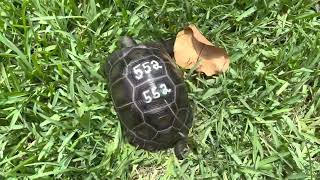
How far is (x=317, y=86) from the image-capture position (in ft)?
13.1

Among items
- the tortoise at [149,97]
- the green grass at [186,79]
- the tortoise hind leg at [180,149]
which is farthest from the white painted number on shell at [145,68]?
the tortoise hind leg at [180,149]

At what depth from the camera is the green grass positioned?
12.4 feet

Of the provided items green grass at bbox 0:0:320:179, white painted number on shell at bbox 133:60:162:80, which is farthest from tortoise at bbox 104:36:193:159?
green grass at bbox 0:0:320:179

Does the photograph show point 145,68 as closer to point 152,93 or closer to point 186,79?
point 152,93

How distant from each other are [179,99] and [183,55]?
422mm

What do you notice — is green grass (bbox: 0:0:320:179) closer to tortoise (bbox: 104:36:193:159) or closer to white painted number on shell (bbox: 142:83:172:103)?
tortoise (bbox: 104:36:193:159)

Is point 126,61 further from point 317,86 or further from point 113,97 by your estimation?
point 317,86

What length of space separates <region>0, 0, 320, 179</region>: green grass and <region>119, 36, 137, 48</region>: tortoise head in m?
0.15

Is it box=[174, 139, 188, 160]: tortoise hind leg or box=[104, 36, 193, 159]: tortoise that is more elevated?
box=[104, 36, 193, 159]: tortoise

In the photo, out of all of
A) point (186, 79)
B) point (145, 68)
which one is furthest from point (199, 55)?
point (145, 68)

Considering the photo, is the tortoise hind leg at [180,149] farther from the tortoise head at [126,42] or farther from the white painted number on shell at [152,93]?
the tortoise head at [126,42]

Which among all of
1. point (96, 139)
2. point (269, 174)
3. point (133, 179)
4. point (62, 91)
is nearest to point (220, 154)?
point (269, 174)

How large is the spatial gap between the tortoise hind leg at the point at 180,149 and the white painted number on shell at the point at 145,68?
55cm

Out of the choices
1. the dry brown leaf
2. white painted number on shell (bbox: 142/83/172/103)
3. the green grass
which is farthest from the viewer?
the dry brown leaf
